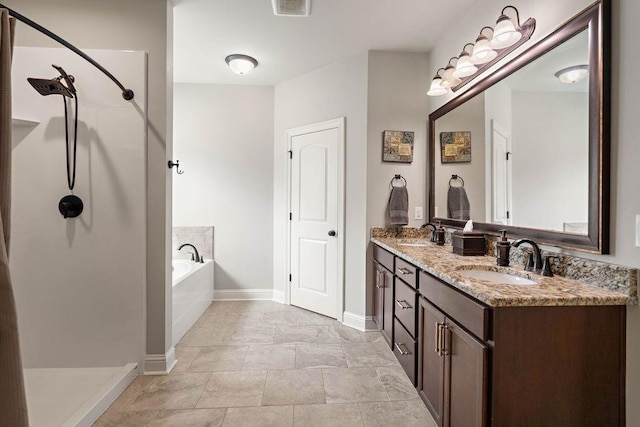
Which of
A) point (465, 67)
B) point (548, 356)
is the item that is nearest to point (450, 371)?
point (548, 356)

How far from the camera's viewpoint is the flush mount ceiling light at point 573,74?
132 centimetres

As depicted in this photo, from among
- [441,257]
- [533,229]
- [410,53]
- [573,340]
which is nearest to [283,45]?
[410,53]

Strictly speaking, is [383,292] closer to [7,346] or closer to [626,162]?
[626,162]

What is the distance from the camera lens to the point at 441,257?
74.3 inches

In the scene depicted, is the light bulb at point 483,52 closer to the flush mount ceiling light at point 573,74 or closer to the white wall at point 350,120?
the flush mount ceiling light at point 573,74

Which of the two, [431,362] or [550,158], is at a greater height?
[550,158]

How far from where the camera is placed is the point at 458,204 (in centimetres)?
244

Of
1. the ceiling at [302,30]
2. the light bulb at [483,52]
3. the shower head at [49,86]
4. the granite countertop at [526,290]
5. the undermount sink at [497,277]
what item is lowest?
the undermount sink at [497,277]

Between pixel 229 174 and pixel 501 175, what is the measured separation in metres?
3.01

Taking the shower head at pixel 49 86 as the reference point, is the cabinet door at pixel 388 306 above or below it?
below

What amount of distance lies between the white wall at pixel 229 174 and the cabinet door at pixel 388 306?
5.89 feet

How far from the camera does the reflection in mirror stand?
1.36m

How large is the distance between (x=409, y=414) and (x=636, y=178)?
1.57 metres

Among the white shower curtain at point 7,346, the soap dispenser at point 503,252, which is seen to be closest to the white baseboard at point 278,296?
the soap dispenser at point 503,252
